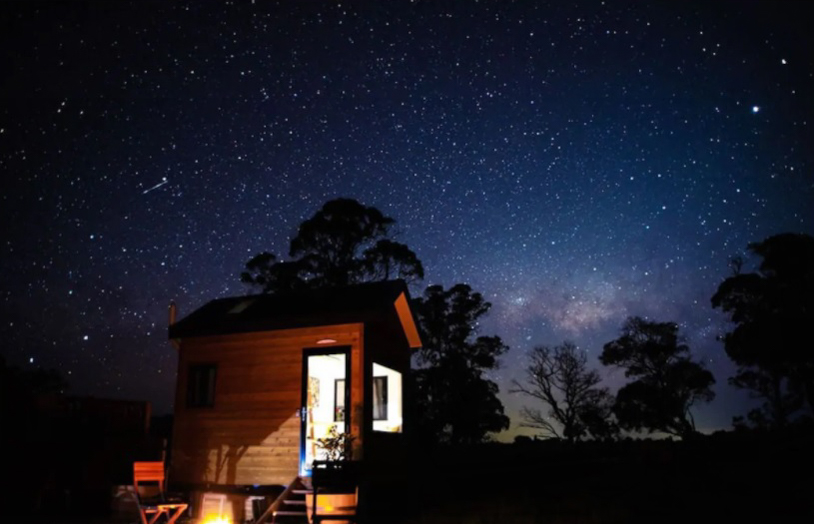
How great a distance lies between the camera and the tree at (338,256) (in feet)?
90.5

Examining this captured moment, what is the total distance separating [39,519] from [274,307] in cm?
617

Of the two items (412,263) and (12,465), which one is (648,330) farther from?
(12,465)

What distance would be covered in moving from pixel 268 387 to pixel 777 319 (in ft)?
66.5

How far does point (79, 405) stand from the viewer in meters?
14.8

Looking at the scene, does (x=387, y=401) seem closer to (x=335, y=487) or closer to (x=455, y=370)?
(x=335, y=487)

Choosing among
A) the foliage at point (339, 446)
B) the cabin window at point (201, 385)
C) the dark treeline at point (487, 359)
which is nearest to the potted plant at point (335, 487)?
the foliage at point (339, 446)

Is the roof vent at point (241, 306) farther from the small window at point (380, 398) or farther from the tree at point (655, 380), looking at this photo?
the tree at point (655, 380)

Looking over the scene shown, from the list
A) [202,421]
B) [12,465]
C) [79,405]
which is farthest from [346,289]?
[12,465]

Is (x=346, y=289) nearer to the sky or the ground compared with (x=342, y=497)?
nearer to the sky

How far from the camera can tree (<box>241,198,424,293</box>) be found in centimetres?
2759

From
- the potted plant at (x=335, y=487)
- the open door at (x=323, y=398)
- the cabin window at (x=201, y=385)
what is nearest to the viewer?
the potted plant at (x=335, y=487)

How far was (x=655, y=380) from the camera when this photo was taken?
2911 centimetres

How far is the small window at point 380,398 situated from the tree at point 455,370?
12.3 meters

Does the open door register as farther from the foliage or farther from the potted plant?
the potted plant
